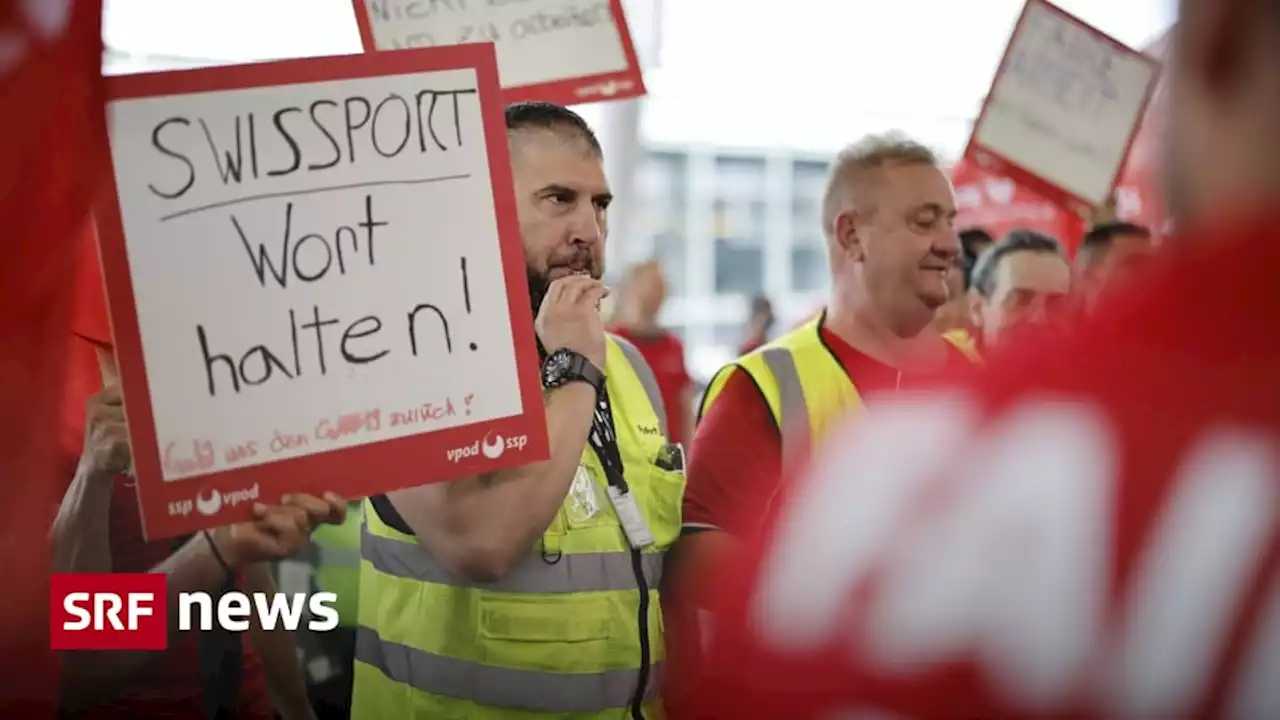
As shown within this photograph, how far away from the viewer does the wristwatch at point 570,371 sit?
1196 mm

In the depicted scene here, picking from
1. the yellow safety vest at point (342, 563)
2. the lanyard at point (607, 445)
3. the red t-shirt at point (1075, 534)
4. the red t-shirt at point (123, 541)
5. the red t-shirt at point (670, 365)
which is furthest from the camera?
the red t-shirt at point (670, 365)

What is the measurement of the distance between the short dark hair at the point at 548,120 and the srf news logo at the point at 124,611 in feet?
1.99

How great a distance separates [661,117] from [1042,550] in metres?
6.00

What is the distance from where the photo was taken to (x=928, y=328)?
1902mm

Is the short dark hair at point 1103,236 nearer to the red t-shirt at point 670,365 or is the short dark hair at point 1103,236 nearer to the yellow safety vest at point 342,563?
the red t-shirt at point 670,365

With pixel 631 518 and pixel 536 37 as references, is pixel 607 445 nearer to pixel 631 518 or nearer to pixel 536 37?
pixel 631 518

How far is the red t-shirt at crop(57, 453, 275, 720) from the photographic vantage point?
1021mm

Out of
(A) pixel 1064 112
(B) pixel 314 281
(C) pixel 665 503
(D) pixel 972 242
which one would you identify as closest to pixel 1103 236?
(A) pixel 1064 112

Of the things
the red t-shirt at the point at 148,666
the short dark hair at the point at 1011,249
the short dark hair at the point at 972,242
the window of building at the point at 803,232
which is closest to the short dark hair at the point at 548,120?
the red t-shirt at the point at 148,666

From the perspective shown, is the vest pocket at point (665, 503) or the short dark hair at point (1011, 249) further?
the short dark hair at point (1011, 249)

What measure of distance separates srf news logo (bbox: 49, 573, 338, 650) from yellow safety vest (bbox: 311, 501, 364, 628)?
0.31 m

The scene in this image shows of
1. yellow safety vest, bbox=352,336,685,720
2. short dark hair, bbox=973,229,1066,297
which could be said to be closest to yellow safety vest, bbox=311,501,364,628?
yellow safety vest, bbox=352,336,685,720

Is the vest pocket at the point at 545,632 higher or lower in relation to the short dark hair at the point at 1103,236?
lower

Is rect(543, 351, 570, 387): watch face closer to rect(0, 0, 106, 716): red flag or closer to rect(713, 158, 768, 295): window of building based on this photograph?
rect(0, 0, 106, 716): red flag
